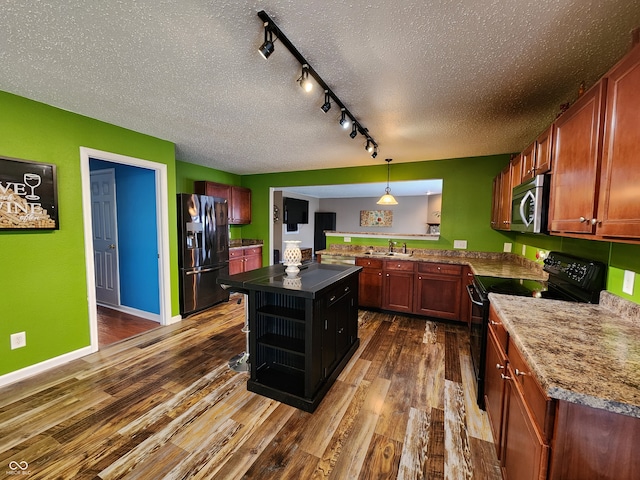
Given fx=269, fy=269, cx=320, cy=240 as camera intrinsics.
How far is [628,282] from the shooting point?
1446 millimetres

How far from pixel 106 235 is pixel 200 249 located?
5.04 ft

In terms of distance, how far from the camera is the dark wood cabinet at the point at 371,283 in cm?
402

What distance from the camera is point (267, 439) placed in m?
1.71

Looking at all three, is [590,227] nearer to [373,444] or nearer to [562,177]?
[562,177]

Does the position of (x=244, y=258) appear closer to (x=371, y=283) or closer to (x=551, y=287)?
(x=371, y=283)

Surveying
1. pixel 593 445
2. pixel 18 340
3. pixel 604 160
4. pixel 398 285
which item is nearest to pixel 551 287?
pixel 604 160

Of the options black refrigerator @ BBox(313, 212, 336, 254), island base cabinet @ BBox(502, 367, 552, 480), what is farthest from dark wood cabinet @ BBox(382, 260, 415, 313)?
black refrigerator @ BBox(313, 212, 336, 254)

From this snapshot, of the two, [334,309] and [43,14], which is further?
[334,309]

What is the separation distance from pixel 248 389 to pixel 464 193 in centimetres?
383

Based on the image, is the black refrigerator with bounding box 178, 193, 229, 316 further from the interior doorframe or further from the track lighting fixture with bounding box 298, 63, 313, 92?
the track lighting fixture with bounding box 298, 63, 313, 92

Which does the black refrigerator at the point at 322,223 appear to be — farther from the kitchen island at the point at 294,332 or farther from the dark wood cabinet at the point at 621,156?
the dark wood cabinet at the point at 621,156

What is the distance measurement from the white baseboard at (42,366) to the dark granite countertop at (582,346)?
11.9ft

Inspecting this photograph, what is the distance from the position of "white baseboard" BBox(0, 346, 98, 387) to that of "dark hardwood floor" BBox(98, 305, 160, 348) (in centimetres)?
23

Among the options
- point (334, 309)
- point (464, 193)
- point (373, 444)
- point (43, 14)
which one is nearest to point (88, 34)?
point (43, 14)
